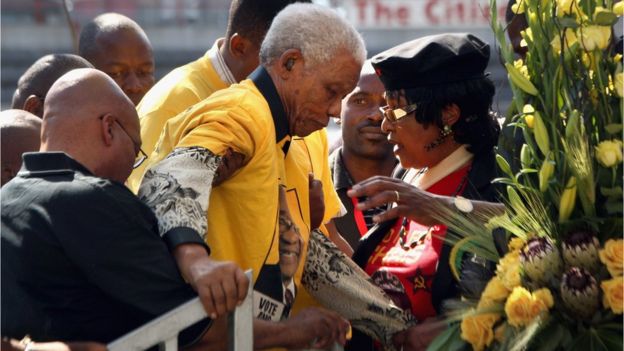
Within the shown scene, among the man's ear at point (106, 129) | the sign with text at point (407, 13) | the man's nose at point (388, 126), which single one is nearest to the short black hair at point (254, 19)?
the man's nose at point (388, 126)

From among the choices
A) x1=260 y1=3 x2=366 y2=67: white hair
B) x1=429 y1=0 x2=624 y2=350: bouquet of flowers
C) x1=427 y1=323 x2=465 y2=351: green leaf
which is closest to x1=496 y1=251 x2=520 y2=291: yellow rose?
x1=429 y1=0 x2=624 y2=350: bouquet of flowers

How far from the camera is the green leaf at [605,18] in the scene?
344 centimetres

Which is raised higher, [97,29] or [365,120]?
[97,29]

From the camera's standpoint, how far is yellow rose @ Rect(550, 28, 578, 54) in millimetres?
3486

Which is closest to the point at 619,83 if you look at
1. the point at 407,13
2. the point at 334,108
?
the point at 334,108

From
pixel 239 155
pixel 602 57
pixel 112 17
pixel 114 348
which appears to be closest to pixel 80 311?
pixel 114 348

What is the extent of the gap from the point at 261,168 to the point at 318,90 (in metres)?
0.37

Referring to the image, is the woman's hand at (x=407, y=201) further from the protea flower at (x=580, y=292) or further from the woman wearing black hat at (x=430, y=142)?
the protea flower at (x=580, y=292)

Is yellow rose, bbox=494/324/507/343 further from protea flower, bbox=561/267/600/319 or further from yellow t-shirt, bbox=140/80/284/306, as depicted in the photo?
yellow t-shirt, bbox=140/80/284/306

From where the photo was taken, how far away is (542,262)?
338 cm

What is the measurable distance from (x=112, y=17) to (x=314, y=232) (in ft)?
7.80

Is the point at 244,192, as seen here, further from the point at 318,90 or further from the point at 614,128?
the point at 614,128

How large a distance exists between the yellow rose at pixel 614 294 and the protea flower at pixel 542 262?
0.15 meters

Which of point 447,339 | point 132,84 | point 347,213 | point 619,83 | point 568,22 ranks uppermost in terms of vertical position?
point 568,22
